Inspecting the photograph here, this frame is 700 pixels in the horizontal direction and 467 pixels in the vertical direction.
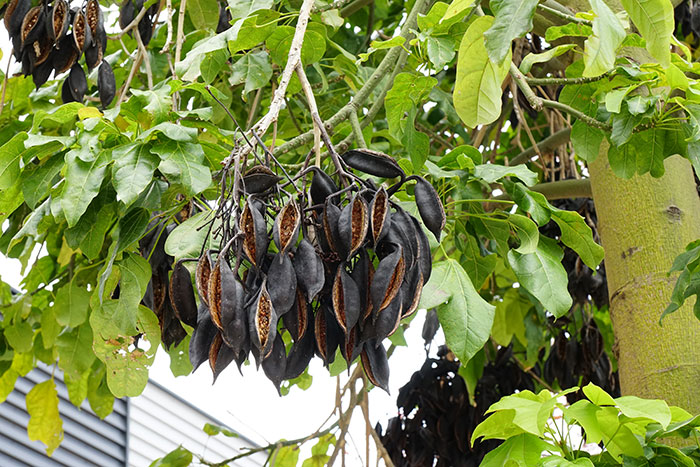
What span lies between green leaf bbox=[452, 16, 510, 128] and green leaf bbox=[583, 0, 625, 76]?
0.23 m

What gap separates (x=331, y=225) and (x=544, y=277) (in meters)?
0.61

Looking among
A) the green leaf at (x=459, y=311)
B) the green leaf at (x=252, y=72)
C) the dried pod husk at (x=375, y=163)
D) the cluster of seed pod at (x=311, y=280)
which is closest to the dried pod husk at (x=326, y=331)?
the cluster of seed pod at (x=311, y=280)

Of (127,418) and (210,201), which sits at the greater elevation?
(210,201)

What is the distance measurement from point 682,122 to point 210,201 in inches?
35.6

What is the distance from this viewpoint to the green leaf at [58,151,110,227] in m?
1.44

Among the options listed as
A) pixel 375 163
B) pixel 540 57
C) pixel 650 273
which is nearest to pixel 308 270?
pixel 375 163

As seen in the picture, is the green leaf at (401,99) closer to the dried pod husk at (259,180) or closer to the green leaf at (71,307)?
the dried pod husk at (259,180)

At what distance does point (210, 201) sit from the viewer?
1817mm

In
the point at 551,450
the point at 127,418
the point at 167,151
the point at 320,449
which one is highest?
the point at 167,151

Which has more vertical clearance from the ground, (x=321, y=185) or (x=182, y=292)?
(x=321, y=185)

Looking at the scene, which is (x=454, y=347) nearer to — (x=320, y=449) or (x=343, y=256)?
(x=343, y=256)

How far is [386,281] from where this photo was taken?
3.51ft

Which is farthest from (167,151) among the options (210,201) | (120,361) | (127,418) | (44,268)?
(127,418)

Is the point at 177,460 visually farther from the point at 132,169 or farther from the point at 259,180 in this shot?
the point at 259,180
